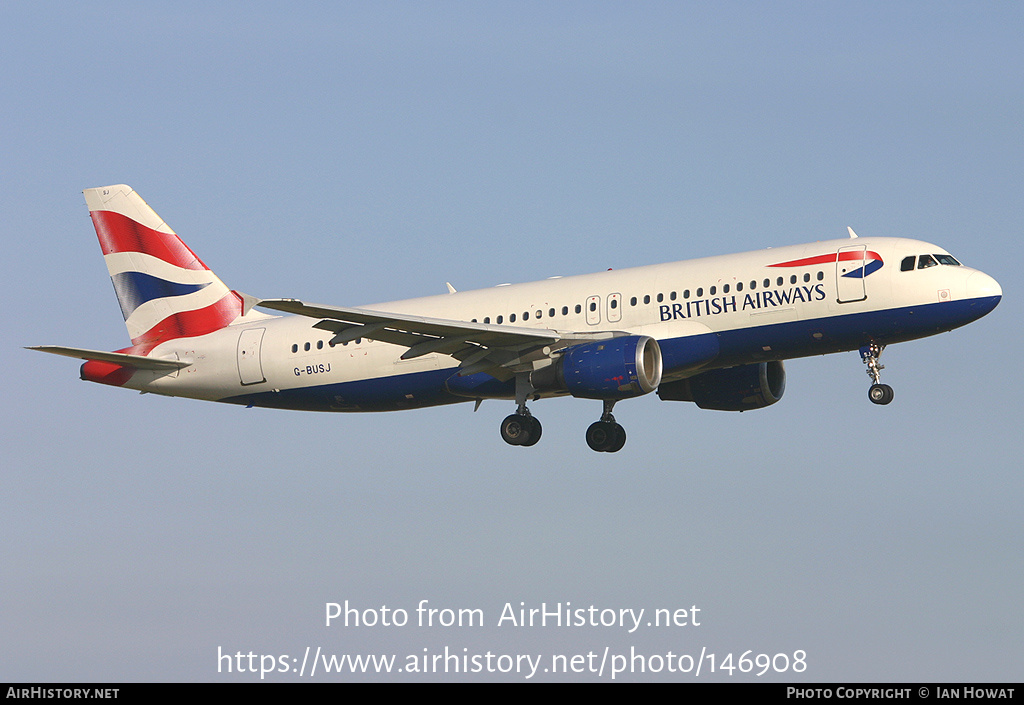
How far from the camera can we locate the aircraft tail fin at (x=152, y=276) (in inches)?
1784

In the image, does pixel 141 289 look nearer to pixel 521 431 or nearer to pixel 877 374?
pixel 521 431

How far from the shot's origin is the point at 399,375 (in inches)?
1639

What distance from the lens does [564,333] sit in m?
39.2

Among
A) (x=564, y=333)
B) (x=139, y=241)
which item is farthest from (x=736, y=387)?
(x=139, y=241)

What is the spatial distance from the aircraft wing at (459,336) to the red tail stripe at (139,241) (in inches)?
412

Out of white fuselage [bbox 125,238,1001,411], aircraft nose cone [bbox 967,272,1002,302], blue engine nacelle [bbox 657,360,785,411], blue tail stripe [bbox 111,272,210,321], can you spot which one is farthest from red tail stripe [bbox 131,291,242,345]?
aircraft nose cone [bbox 967,272,1002,302]

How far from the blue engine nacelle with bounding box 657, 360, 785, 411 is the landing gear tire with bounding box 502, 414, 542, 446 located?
18.2ft

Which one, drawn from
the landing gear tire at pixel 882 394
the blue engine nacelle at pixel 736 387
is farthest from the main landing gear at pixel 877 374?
the blue engine nacelle at pixel 736 387

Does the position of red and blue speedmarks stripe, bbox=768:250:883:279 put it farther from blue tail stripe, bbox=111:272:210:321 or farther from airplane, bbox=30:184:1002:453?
blue tail stripe, bbox=111:272:210:321

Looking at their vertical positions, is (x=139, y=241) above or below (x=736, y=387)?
above

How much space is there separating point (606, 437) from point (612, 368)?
4655mm

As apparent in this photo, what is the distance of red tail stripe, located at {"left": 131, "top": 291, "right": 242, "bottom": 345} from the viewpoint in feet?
148

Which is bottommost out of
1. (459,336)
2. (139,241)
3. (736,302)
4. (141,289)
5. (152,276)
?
(459,336)

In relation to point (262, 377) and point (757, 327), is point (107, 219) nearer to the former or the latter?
point (262, 377)
